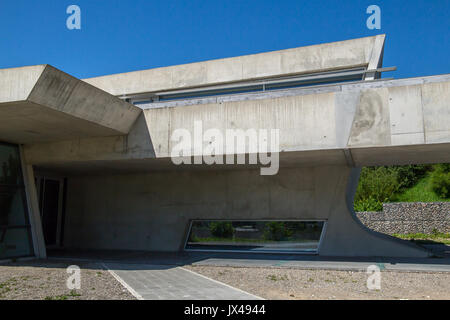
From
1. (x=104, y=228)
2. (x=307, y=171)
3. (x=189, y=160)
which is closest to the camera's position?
(x=189, y=160)

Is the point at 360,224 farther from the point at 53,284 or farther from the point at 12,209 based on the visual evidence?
the point at 12,209

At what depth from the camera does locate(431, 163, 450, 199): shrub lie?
91.2ft

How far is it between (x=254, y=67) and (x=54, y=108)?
10.9 meters

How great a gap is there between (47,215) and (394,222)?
66.4 feet

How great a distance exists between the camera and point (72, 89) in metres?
8.58

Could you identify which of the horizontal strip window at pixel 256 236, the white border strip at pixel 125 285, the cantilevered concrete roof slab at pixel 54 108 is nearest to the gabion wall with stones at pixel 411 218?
the horizontal strip window at pixel 256 236

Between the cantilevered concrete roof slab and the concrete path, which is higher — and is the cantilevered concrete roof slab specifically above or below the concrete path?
above

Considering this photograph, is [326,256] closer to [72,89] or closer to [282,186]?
[282,186]

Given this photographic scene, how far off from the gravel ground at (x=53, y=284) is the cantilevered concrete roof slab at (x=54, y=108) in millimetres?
3750

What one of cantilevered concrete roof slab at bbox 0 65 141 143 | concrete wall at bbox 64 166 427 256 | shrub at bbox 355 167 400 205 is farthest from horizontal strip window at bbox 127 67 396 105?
shrub at bbox 355 167 400 205

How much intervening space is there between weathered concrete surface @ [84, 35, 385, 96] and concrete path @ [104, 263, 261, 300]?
10.6 meters

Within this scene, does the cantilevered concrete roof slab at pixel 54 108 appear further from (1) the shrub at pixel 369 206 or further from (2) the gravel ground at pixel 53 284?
(1) the shrub at pixel 369 206

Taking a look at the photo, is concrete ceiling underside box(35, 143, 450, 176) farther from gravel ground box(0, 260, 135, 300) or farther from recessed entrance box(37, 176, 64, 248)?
gravel ground box(0, 260, 135, 300)

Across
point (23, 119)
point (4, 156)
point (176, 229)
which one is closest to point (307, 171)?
point (176, 229)
